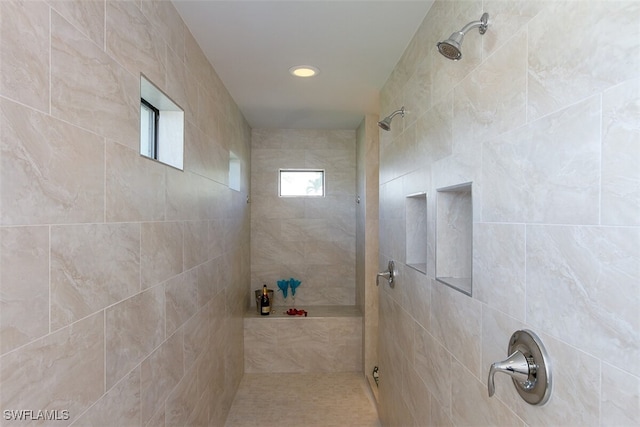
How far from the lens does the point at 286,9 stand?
1.68 meters

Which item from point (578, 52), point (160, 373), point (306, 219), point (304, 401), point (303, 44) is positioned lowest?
point (304, 401)

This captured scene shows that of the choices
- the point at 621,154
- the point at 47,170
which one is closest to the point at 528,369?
the point at 621,154

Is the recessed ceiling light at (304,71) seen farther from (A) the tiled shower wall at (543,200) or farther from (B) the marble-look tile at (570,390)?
(B) the marble-look tile at (570,390)

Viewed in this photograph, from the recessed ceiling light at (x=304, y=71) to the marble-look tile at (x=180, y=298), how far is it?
1.40m

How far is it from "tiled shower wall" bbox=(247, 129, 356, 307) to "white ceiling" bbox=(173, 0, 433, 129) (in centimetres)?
98

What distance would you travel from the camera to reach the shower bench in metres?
3.69

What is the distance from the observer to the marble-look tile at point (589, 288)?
2.12ft

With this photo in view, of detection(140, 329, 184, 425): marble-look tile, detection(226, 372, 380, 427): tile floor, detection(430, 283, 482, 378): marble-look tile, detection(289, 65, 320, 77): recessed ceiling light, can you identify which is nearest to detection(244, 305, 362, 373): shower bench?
detection(226, 372, 380, 427): tile floor

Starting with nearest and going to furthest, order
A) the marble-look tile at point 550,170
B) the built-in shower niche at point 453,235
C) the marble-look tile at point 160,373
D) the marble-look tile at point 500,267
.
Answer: the marble-look tile at point 550,170 → the marble-look tile at point 500,267 → the marble-look tile at point 160,373 → the built-in shower niche at point 453,235

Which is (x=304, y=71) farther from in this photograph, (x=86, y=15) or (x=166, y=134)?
(x=86, y=15)

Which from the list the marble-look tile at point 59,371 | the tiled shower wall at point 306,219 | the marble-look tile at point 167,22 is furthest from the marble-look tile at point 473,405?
the tiled shower wall at point 306,219

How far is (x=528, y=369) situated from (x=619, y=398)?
0.25 m

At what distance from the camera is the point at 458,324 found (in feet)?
4.44

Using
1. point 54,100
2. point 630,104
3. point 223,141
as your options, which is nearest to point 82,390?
point 54,100
